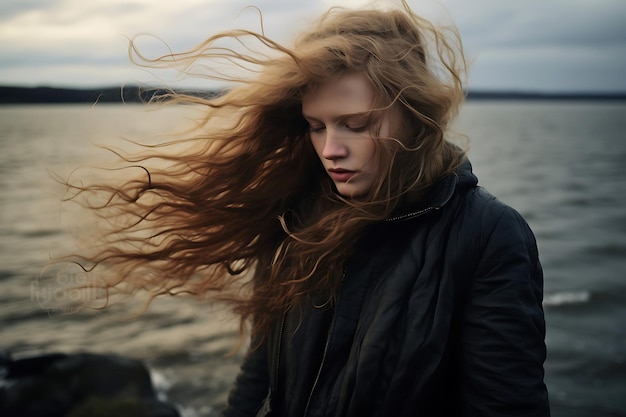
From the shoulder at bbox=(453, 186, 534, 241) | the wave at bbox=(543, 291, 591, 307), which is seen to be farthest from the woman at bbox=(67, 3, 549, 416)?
the wave at bbox=(543, 291, 591, 307)

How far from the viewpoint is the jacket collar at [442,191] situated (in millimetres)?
1766

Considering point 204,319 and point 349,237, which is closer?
point 349,237

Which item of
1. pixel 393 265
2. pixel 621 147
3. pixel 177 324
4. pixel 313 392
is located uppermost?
pixel 393 265

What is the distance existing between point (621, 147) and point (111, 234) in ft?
190

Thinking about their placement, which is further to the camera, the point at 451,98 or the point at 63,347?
the point at 63,347

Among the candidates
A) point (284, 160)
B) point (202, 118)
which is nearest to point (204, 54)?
point (202, 118)

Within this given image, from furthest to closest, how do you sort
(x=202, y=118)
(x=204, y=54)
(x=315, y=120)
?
(x=202, y=118), (x=204, y=54), (x=315, y=120)

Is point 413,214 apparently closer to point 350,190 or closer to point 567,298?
point 350,190

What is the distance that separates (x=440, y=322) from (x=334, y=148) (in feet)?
2.28

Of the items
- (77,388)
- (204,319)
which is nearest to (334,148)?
(77,388)

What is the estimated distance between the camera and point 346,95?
6.13 feet

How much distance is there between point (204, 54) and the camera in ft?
7.04

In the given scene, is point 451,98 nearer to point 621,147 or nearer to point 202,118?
point 202,118

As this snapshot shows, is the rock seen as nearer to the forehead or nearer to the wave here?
the forehead
